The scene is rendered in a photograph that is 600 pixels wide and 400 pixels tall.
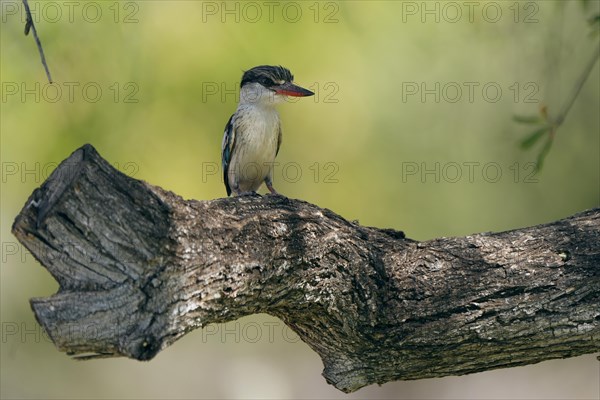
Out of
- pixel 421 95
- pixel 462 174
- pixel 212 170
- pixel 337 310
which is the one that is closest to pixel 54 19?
pixel 212 170

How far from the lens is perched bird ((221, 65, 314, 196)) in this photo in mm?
5219

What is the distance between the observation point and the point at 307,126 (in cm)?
676

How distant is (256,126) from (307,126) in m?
1.58

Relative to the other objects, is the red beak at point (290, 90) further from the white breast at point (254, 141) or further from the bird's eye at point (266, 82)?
the white breast at point (254, 141)

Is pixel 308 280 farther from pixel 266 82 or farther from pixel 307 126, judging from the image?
pixel 307 126

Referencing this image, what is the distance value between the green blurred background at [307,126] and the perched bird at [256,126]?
40.7 inches

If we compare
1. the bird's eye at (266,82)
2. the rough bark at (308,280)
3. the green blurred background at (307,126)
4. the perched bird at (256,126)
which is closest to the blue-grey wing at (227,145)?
the perched bird at (256,126)

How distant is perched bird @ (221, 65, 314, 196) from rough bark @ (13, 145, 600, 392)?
222 centimetres

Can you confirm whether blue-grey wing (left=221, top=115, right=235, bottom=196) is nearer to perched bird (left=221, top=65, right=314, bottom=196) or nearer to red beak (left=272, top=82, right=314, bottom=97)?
perched bird (left=221, top=65, right=314, bottom=196)

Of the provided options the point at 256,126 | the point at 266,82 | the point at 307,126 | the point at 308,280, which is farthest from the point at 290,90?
the point at 308,280

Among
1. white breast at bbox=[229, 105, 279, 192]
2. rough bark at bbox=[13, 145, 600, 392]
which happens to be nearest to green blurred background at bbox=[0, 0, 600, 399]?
white breast at bbox=[229, 105, 279, 192]

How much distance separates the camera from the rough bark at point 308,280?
7.51 feet

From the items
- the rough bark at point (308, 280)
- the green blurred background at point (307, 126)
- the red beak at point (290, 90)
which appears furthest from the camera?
Answer: the green blurred background at point (307, 126)

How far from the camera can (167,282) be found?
239 cm
